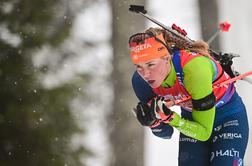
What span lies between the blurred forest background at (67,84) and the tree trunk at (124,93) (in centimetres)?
2

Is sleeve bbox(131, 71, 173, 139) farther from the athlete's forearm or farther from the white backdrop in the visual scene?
the white backdrop

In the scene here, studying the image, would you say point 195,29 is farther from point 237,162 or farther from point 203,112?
point 203,112

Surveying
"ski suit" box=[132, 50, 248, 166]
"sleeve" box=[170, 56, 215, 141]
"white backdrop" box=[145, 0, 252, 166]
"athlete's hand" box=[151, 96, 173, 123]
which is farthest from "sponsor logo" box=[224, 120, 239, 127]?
"white backdrop" box=[145, 0, 252, 166]

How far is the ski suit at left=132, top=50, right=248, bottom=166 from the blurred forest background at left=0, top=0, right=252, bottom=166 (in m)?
3.08

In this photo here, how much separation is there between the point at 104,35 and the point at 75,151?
3.50 m

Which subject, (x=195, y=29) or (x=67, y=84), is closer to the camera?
(x=67, y=84)

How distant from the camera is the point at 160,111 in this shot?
369cm

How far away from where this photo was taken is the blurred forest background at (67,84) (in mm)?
7020

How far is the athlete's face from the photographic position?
3.78 m

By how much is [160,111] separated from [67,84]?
4053 millimetres

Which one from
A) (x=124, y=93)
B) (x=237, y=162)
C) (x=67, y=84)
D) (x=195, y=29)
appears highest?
(x=195, y=29)

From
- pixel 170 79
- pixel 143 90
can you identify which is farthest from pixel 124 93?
pixel 170 79

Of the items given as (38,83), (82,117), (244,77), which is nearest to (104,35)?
(82,117)

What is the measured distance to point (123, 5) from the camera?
9195 millimetres
